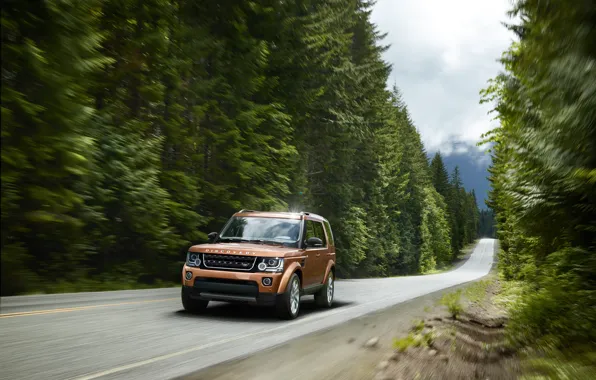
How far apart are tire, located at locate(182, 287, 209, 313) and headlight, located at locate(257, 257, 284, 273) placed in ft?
→ 4.78

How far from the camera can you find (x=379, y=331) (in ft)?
32.6

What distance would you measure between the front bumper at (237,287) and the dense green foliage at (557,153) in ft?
13.4

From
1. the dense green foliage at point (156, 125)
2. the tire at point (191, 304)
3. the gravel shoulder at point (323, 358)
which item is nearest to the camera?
the gravel shoulder at point (323, 358)

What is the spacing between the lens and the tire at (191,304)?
1100cm

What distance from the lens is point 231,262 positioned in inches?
427

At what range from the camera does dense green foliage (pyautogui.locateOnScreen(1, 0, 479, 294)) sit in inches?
500

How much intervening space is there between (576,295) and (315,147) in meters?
30.0

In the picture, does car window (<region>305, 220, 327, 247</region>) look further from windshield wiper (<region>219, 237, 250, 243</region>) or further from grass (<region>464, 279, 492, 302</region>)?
A: grass (<region>464, 279, 492, 302</region>)

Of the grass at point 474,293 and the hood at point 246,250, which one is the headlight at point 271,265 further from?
the grass at point 474,293

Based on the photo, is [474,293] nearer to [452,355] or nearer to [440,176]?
[452,355]

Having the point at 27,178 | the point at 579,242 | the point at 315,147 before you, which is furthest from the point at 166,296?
the point at 315,147

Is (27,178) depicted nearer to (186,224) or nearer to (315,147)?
(186,224)

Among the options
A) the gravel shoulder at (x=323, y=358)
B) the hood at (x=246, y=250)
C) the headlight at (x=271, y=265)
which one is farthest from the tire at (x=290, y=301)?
the gravel shoulder at (x=323, y=358)

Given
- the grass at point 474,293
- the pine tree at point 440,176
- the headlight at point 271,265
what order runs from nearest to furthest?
the headlight at point 271,265 < the grass at point 474,293 < the pine tree at point 440,176
